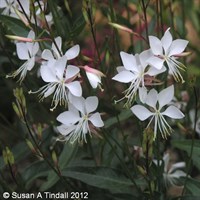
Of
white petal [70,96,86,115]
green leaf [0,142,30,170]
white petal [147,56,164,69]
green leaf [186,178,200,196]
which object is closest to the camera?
white petal [147,56,164,69]

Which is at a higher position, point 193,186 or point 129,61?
point 129,61

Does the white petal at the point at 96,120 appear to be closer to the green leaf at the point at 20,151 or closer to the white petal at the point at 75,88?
the white petal at the point at 75,88

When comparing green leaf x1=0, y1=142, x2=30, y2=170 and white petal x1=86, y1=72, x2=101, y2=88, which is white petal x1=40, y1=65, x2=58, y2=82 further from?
green leaf x1=0, y1=142, x2=30, y2=170

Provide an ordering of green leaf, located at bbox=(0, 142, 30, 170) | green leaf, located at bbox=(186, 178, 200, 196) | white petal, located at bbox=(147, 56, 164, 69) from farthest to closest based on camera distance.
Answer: green leaf, located at bbox=(0, 142, 30, 170) → green leaf, located at bbox=(186, 178, 200, 196) → white petal, located at bbox=(147, 56, 164, 69)

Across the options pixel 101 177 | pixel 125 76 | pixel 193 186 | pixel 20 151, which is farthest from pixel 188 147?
pixel 20 151

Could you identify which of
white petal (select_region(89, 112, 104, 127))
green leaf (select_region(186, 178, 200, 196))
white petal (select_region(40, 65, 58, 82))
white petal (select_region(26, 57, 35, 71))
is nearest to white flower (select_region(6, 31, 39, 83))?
white petal (select_region(26, 57, 35, 71))

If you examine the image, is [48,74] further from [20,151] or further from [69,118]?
[20,151]

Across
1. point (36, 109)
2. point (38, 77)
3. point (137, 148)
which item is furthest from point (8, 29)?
point (137, 148)

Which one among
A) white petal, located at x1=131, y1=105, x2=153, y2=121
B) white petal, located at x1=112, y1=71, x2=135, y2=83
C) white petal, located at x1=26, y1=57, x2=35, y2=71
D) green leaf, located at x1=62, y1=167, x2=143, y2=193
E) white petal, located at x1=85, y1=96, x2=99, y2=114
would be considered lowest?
green leaf, located at x1=62, y1=167, x2=143, y2=193
